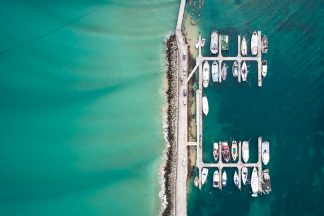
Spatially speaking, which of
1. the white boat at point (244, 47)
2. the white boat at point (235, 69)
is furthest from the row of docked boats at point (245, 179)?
the white boat at point (244, 47)

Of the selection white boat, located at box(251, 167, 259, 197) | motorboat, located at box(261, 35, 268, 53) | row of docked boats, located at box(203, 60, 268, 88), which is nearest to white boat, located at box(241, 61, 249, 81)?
row of docked boats, located at box(203, 60, 268, 88)

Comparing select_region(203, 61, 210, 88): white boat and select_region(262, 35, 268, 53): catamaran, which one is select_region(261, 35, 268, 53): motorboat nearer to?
select_region(262, 35, 268, 53): catamaran

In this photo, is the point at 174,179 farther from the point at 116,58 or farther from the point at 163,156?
the point at 116,58

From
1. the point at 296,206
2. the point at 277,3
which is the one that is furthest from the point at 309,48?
the point at 296,206

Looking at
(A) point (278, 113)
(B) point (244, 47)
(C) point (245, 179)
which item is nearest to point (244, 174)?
(C) point (245, 179)

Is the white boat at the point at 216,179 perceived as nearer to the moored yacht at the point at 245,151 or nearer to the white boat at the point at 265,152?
the moored yacht at the point at 245,151

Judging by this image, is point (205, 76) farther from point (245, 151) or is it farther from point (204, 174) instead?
point (204, 174)

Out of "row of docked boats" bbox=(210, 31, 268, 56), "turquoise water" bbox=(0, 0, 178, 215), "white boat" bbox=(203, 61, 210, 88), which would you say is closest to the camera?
"turquoise water" bbox=(0, 0, 178, 215)
